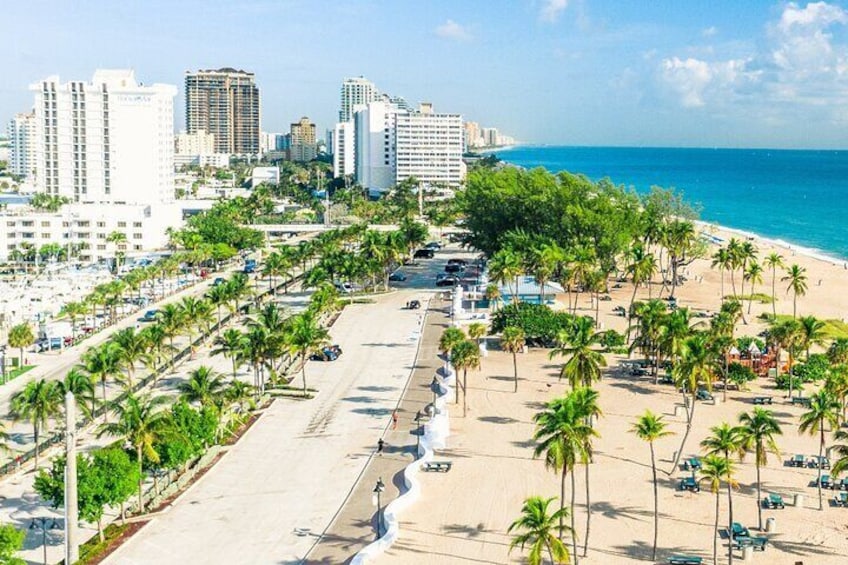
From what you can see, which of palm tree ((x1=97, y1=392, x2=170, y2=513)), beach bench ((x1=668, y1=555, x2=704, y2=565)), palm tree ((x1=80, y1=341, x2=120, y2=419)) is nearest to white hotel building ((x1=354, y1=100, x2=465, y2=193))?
palm tree ((x1=80, y1=341, x2=120, y2=419))

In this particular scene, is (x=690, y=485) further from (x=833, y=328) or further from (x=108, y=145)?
(x=108, y=145)

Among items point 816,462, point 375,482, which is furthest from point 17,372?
point 816,462

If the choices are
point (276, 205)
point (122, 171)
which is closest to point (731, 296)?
point (122, 171)

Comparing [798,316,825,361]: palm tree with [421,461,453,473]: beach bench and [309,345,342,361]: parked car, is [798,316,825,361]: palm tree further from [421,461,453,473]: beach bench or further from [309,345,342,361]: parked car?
[309,345,342,361]: parked car

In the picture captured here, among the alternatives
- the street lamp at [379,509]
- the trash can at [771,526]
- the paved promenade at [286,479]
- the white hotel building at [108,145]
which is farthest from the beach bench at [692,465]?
the white hotel building at [108,145]

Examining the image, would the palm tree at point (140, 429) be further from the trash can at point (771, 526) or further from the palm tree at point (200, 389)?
the trash can at point (771, 526)
